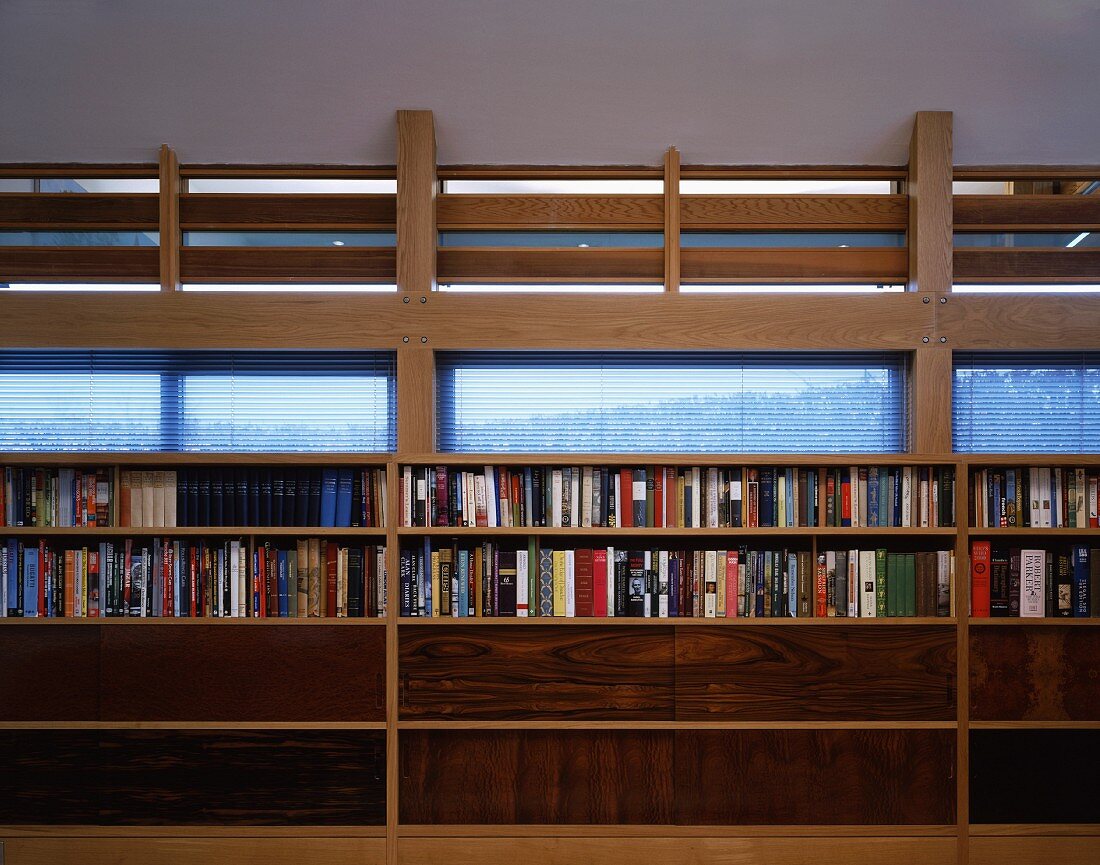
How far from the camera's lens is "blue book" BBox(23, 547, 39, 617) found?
2850mm

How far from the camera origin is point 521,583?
2.87 metres

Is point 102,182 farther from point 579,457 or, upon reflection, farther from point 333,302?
point 579,457

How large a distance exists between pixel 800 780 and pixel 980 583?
1065 mm

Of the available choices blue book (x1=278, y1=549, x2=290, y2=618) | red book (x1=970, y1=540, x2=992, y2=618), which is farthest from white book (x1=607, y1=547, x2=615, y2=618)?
red book (x1=970, y1=540, x2=992, y2=618)

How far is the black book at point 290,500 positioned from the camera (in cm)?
288

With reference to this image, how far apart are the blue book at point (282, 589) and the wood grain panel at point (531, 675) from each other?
0.47 meters

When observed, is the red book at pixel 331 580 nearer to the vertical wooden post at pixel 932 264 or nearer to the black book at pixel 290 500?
the black book at pixel 290 500

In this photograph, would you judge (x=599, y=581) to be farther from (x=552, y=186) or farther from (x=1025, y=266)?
(x=1025, y=266)

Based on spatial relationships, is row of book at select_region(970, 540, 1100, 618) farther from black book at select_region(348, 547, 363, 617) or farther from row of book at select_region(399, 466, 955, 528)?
black book at select_region(348, 547, 363, 617)

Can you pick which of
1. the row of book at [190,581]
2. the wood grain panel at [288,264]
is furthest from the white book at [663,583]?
the wood grain panel at [288,264]

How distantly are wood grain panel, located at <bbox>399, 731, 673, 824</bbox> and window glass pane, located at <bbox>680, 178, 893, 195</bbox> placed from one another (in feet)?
7.66

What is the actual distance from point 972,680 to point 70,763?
3598 millimetres

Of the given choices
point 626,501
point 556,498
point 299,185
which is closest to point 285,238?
point 299,185

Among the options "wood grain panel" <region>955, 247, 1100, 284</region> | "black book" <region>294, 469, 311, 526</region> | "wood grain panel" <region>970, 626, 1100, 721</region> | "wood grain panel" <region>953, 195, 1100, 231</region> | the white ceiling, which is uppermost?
the white ceiling
